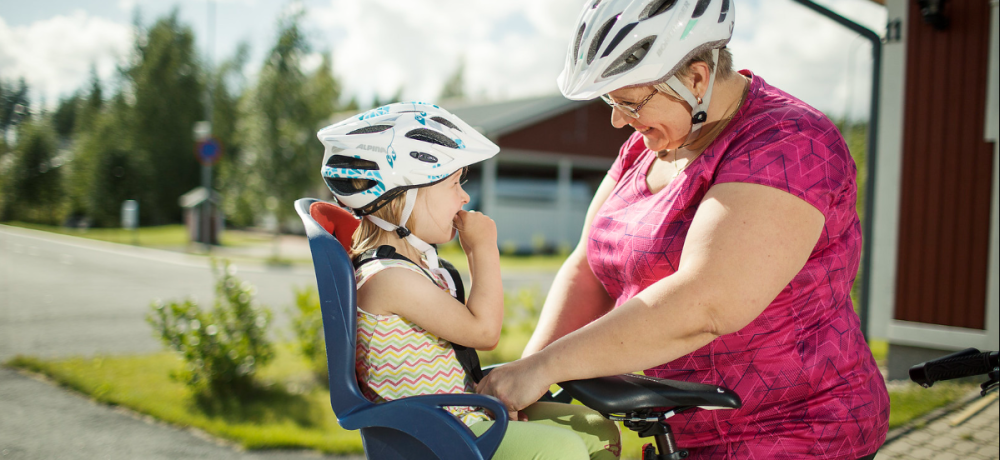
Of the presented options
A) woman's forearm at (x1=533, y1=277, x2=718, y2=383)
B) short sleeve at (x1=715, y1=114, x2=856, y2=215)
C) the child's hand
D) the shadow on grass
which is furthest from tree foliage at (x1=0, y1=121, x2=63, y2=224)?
short sleeve at (x1=715, y1=114, x2=856, y2=215)

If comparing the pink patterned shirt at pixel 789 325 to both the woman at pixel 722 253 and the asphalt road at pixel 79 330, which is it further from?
the asphalt road at pixel 79 330

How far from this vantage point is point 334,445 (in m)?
3.92

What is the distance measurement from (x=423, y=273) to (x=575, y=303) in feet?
1.66

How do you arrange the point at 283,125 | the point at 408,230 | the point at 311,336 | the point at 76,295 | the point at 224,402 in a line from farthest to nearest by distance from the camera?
→ the point at 283,125
the point at 76,295
the point at 311,336
the point at 224,402
the point at 408,230

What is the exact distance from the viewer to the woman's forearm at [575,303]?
1863mm

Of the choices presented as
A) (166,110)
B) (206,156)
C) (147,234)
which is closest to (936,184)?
(206,156)

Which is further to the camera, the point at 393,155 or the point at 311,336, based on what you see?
the point at 311,336

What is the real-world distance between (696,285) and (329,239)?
29.1 inches

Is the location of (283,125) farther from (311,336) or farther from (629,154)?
(629,154)

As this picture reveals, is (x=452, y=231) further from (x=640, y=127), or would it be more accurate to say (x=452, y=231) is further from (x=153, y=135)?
(x=153, y=135)

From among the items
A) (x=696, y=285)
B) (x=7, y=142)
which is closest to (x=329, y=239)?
(x=696, y=285)

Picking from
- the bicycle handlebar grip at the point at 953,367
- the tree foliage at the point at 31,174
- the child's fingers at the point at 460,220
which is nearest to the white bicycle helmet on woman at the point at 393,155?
the child's fingers at the point at 460,220

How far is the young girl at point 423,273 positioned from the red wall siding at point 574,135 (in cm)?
1940

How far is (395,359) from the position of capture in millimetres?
1510
